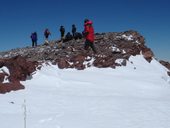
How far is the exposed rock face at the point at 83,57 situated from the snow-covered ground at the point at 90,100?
1.76ft

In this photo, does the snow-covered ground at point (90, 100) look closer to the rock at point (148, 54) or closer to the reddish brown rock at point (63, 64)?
the reddish brown rock at point (63, 64)

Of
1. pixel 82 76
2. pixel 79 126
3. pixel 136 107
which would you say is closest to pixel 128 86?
pixel 82 76

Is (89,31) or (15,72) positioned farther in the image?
(89,31)

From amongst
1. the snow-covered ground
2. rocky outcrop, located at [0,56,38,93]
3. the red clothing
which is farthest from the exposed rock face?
the red clothing

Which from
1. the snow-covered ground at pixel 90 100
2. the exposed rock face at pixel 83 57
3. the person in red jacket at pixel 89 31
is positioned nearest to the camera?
the snow-covered ground at pixel 90 100

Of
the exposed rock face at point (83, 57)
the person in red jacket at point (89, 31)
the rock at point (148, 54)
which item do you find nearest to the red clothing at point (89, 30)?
the person in red jacket at point (89, 31)

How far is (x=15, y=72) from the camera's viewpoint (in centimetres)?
1388

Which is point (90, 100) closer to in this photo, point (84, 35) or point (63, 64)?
point (63, 64)

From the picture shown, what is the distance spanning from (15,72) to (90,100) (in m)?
3.82

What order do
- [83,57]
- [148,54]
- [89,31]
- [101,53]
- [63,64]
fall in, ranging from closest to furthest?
[63,64], [83,57], [89,31], [101,53], [148,54]

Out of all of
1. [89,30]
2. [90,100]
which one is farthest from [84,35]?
[90,100]

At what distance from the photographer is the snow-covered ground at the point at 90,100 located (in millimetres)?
9039

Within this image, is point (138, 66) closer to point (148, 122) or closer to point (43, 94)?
point (43, 94)

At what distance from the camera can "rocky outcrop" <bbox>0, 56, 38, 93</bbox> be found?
508 inches
